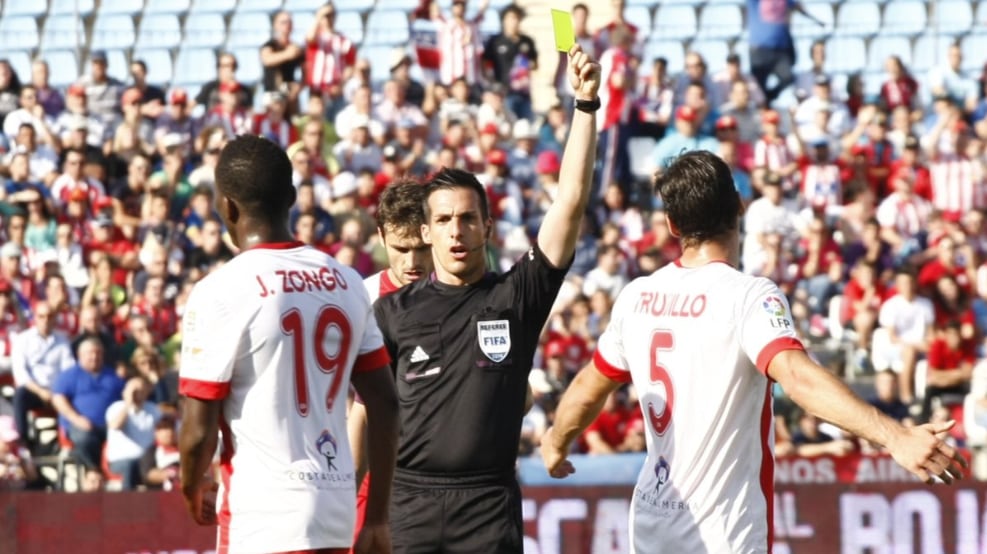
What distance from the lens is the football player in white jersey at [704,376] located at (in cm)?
560

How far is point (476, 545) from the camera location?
6.11 m

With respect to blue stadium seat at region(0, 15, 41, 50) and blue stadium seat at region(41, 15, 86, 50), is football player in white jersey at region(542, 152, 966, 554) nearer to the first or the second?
blue stadium seat at region(41, 15, 86, 50)

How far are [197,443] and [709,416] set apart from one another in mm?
1642

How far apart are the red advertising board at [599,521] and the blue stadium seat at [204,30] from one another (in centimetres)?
969

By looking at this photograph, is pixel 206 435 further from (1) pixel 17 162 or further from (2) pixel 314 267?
(1) pixel 17 162

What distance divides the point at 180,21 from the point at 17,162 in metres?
4.17

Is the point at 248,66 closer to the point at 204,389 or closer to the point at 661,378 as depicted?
the point at 661,378

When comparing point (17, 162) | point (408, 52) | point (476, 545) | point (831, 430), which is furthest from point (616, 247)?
point (476, 545)

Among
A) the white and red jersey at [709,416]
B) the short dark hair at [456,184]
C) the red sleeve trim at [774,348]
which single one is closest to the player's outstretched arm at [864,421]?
the red sleeve trim at [774,348]

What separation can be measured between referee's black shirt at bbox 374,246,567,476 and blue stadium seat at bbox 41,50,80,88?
13861 mm

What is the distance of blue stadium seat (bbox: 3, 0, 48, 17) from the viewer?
20.7 m

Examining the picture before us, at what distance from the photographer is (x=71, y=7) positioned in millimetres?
20812

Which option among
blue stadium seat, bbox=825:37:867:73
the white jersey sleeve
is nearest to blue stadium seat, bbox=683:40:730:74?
blue stadium seat, bbox=825:37:867:73

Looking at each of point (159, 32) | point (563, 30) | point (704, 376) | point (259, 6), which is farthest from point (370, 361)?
point (259, 6)
